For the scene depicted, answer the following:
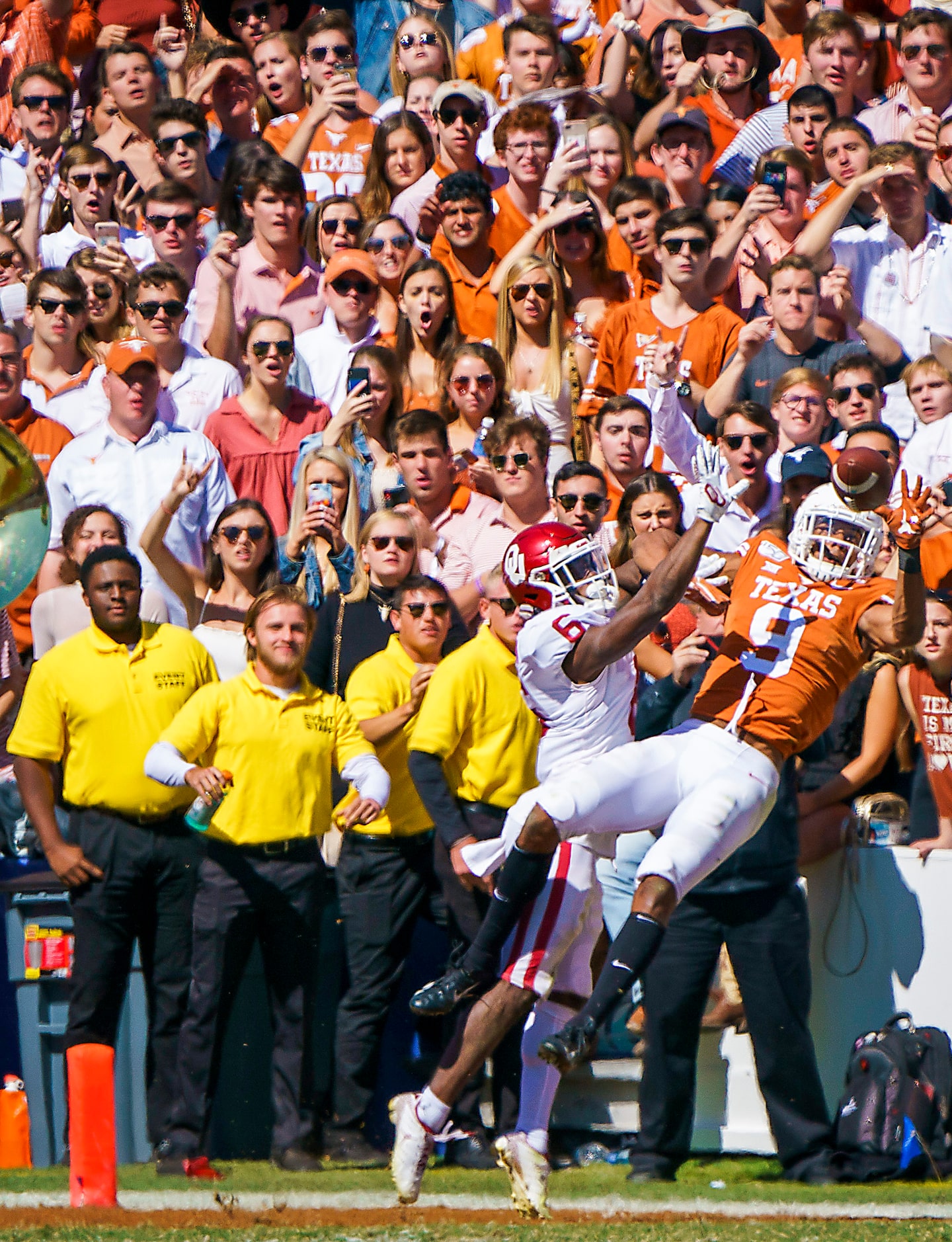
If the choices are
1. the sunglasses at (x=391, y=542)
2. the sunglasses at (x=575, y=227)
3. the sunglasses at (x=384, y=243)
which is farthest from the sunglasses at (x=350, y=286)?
the sunglasses at (x=391, y=542)

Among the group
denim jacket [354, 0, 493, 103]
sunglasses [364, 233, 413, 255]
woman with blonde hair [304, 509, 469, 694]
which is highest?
denim jacket [354, 0, 493, 103]

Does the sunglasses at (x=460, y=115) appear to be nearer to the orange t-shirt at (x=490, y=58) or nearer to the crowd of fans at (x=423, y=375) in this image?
the crowd of fans at (x=423, y=375)

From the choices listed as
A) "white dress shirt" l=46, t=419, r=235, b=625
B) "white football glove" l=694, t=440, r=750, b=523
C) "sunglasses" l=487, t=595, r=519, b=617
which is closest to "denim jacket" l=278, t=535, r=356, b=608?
"white dress shirt" l=46, t=419, r=235, b=625

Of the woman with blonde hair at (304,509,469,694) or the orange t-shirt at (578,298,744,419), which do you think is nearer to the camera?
the woman with blonde hair at (304,509,469,694)

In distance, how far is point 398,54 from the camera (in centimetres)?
1236

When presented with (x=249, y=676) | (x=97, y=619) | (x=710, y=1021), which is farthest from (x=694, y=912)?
(x=97, y=619)

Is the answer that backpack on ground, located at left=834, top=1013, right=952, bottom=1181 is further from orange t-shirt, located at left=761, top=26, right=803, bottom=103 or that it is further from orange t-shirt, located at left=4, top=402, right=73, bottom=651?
orange t-shirt, located at left=761, top=26, right=803, bottom=103

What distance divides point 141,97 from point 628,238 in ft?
12.5

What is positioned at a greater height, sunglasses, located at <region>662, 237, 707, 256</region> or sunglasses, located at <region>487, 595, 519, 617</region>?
sunglasses, located at <region>662, 237, 707, 256</region>

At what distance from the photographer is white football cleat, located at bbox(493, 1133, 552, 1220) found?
666 cm

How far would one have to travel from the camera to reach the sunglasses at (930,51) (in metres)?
11.0

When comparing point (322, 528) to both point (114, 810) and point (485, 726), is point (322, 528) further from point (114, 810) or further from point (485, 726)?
point (114, 810)

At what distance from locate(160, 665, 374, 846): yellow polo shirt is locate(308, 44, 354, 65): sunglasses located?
18.6 feet

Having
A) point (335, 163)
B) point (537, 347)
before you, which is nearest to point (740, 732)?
point (537, 347)
